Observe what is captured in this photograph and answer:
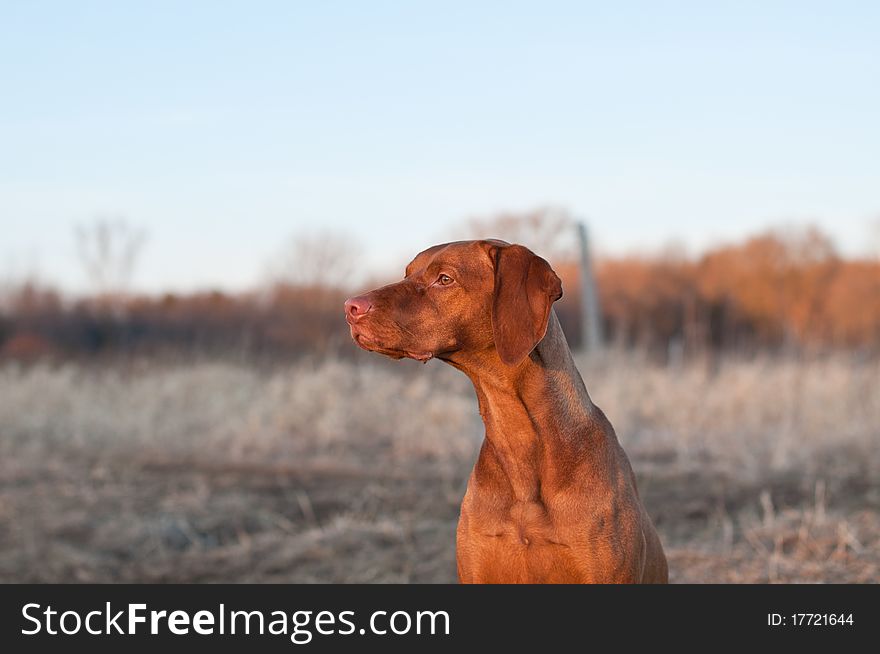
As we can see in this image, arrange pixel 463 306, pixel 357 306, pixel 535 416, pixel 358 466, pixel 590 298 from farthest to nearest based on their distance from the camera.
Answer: pixel 590 298 < pixel 358 466 < pixel 535 416 < pixel 463 306 < pixel 357 306

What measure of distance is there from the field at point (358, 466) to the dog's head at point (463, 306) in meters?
2.93

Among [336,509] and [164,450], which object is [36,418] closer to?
[164,450]

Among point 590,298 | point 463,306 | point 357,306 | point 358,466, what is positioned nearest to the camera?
point 357,306

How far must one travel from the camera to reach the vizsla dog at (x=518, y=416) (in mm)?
3496

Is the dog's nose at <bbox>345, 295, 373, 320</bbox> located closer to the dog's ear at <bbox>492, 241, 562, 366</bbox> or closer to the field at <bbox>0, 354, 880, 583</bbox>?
the dog's ear at <bbox>492, 241, 562, 366</bbox>

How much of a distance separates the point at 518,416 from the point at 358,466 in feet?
23.5

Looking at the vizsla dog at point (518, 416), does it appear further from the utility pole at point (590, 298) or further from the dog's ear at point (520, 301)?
the utility pole at point (590, 298)

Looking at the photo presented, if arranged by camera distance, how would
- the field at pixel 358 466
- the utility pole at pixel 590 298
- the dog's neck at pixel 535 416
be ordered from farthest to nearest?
the utility pole at pixel 590 298, the field at pixel 358 466, the dog's neck at pixel 535 416

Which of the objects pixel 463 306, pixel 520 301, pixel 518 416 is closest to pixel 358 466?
pixel 518 416

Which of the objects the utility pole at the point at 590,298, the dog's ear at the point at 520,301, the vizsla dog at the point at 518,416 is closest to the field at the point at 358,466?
the utility pole at the point at 590,298

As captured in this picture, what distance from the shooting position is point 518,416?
12.2ft

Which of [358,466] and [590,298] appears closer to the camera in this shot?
[358,466]

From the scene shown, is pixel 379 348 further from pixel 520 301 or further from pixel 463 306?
pixel 520 301

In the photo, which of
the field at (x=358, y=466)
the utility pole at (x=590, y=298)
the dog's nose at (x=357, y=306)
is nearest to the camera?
the dog's nose at (x=357, y=306)
